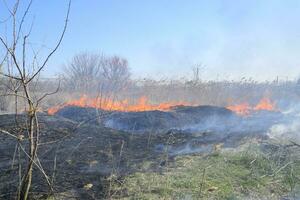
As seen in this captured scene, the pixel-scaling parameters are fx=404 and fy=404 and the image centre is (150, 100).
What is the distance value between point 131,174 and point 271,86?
66.0 ft

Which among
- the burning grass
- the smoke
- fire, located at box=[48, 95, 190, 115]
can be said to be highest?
fire, located at box=[48, 95, 190, 115]

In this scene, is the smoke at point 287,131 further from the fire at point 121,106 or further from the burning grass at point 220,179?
the fire at point 121,106

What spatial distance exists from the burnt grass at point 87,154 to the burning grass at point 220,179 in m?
0.36

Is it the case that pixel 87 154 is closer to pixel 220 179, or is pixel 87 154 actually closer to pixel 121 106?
pixel 220 179

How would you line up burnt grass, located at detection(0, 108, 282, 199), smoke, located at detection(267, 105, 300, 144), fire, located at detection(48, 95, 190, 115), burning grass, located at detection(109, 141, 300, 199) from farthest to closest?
fire, located at detection(48, 95, 190, 115) → smoke, located at detection(267, 105, 300, 144) → burning grass, located at detection(109, 141, 300, 199) → burnt grass, located at detection(0, 108, 282, 199)

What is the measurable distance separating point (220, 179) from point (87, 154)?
9.24 ft

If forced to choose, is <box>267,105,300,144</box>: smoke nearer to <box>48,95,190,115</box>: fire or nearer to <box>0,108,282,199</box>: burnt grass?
<box>0,108,282,199</box>: burnt grass

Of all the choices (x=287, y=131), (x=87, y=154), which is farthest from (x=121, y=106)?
(x=87, y=154)

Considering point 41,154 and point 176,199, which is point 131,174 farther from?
point 41,154

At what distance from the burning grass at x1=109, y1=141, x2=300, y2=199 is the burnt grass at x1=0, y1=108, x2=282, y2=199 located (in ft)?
1.17

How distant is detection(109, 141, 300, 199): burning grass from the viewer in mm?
6148

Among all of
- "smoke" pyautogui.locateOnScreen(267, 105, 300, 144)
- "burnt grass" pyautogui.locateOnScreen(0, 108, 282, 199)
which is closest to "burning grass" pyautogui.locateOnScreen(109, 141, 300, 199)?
"burnt grass" pyautogui.locateOnScreen(0, 108, 282, 199)

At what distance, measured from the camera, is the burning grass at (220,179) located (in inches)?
242

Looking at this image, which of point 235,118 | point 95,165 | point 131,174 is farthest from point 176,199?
point 235,118
